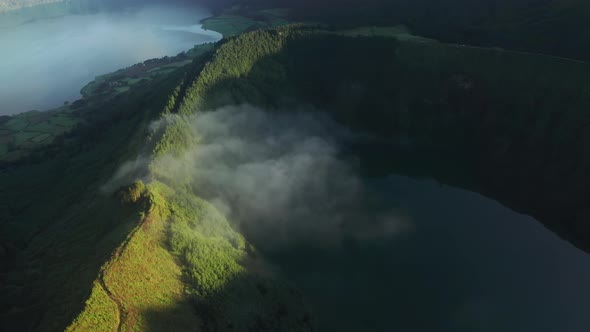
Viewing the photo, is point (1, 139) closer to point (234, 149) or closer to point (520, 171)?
point (234, 149)

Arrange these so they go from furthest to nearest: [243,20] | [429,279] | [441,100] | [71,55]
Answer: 1. [243,20]
2. [71,55]
3. [441,100]
4. [429,279]

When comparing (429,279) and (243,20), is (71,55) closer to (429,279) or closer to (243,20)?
(243,20)

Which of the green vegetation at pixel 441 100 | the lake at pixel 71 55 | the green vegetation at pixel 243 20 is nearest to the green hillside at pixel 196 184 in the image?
the green vegetation at pixel 441 100

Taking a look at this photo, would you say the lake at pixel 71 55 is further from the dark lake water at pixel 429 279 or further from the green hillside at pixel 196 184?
the dark lake water at pixel 429 279

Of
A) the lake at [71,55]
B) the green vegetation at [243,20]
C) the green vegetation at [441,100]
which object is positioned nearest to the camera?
the green vegetation at [441,100]

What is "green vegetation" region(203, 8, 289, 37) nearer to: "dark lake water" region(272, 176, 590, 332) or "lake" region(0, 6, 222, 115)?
"lake" region(0, 6, 222, 115)

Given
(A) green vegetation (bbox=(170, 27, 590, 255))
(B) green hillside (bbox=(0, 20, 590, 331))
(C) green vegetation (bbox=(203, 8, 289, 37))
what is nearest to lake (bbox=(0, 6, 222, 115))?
(C) green vegetation (bbox=(203, 8, 289, 37))

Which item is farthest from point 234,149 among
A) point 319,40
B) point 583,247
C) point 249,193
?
point 583,247

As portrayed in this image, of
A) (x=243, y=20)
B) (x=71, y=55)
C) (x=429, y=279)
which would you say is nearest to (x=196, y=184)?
(x=429, y=279)

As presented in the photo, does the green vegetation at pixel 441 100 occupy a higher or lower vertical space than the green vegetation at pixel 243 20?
lower

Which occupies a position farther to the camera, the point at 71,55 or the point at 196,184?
the point at 71,55
